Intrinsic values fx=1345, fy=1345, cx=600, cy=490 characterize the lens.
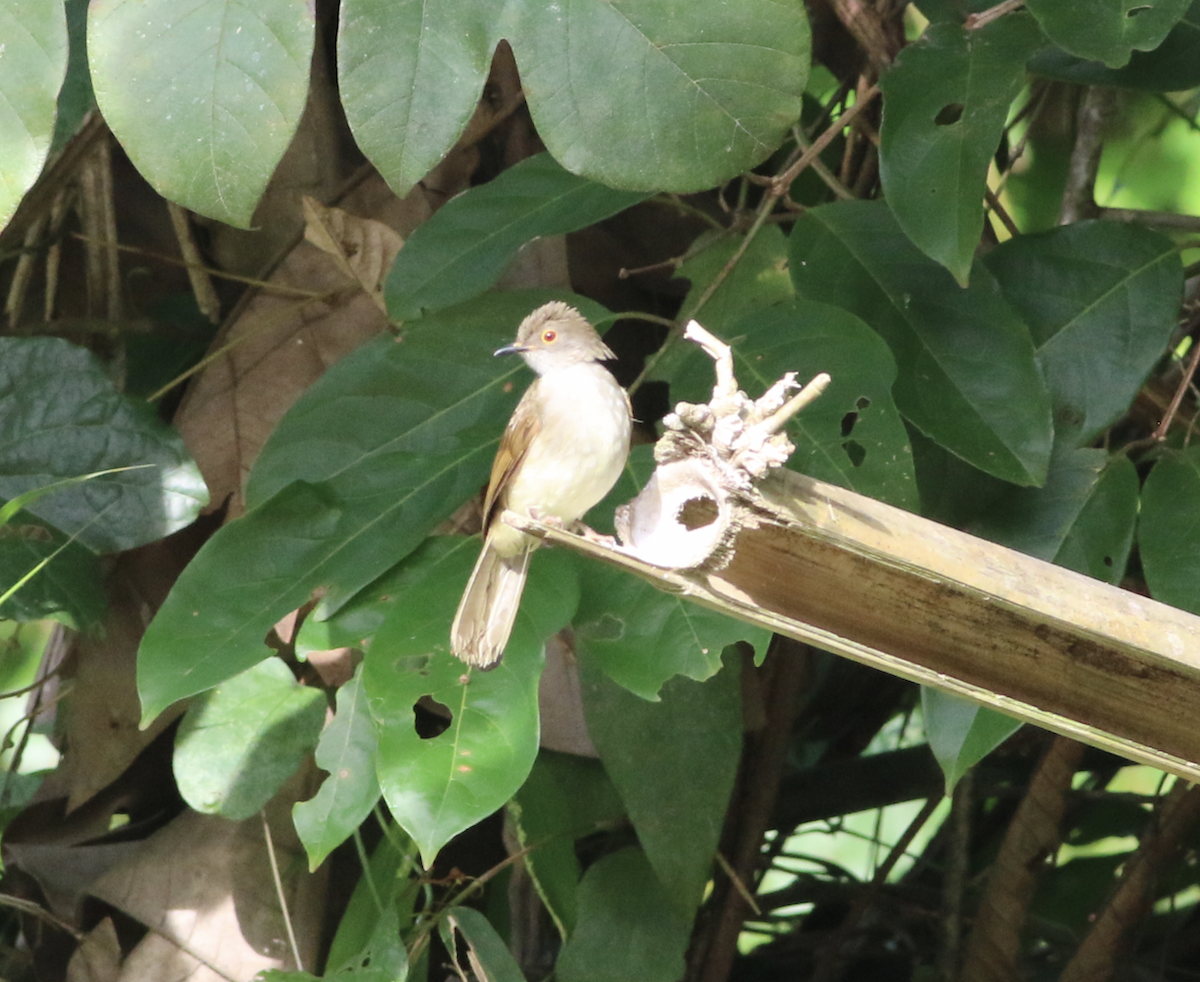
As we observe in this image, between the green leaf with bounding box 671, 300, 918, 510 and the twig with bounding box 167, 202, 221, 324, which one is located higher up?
the green leaf with bounding box 671, 300, 918, 510

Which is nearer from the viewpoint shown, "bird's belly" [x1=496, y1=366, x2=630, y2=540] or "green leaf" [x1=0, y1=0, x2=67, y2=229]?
"green leaf" [x1=0, y1=0, x2=67, y2=229]

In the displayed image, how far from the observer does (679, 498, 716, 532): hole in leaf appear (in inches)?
51.8

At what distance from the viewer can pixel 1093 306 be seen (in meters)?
2.32

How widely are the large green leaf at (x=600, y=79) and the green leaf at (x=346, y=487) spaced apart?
661 millimetres

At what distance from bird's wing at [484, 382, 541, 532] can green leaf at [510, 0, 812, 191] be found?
1.71ft

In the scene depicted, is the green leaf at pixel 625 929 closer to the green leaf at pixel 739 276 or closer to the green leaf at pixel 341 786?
the green leaf at pixel 341 786

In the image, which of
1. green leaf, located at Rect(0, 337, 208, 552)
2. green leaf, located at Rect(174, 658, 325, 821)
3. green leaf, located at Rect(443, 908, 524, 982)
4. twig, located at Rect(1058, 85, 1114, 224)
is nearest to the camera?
green leaf, located at Rect(443, 908, 524, 982)

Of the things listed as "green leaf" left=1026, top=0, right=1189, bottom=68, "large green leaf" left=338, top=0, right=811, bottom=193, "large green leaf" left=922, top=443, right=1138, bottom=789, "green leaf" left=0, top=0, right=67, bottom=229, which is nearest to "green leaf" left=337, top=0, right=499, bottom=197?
"large green leaf" left=338, top=0, right=811, bottom=193

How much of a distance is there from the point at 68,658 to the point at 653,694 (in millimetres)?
1599

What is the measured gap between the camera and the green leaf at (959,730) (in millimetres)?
1980

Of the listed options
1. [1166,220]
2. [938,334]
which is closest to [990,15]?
[938,334]

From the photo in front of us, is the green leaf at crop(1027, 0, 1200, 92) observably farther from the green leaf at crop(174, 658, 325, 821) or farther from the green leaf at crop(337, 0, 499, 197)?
the green leaf at crop(174, 658, 325, 821)

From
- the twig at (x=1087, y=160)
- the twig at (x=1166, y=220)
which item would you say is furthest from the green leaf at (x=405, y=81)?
the twig at (x=1087, y=160)

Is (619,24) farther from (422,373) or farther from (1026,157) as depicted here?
(1026,157)
